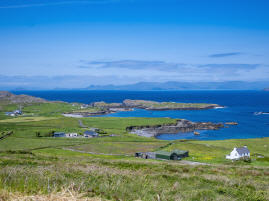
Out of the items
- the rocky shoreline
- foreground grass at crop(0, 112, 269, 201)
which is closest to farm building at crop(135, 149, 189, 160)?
foreground grass at crop(0, 112, 269, 201)

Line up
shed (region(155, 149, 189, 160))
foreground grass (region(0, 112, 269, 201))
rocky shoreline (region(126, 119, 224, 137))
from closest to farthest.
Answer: foreground grass (region(0, 112, 269, 201)) → shed (region(155, 149, 189, 160)) → rocky shoreline (region(126, 119, 224, 137))

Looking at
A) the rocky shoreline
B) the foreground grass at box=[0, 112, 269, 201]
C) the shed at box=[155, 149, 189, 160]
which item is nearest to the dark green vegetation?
the foreground grass at box=[0, 112, 269, 201]

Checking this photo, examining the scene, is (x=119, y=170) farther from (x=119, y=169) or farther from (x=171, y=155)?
(x=171, y=155)

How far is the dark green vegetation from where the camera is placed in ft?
25.0

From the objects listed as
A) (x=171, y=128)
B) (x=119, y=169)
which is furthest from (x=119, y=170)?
(x=171, y=128)

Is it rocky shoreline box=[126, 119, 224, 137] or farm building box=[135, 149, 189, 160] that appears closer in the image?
farm building box=[135, 149, 189, 160]

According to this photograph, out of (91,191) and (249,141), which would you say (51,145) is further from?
(91,191)

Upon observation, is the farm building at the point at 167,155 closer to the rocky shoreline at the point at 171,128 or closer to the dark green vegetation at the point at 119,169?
the dark green vegetation at the point at 119,169

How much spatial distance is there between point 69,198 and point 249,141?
73238 millimetres

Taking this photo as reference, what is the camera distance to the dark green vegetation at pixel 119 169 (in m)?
7.63

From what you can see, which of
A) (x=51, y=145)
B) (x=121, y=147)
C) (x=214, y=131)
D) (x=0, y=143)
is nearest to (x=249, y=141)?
(x=214, y=131)

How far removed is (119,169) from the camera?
17375mm

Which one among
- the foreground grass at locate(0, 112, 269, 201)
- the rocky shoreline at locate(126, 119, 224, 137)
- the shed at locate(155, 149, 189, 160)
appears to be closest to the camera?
the foreground grass at locate(0, 112, 269, 201)

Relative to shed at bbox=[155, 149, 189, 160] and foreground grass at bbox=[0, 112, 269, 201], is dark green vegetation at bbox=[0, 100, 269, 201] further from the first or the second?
shed at bbox=[155, 149, 189, 160]
